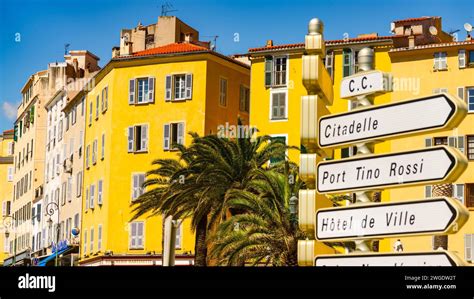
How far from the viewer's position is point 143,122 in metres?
77.0

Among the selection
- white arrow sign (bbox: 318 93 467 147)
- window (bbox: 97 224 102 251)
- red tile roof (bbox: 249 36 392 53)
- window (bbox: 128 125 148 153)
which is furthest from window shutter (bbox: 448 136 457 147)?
white arrow sign (bbox: 318 93 467 147)

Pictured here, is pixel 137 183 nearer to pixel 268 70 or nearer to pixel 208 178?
pixel 268 70

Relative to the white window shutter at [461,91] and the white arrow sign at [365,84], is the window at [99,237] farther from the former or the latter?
the white arrow sign at [365,84]

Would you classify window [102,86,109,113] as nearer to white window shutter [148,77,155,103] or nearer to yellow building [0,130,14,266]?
white window shutter [148,77,155,103]

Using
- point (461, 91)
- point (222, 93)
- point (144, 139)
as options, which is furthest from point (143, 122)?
point (461, 91)

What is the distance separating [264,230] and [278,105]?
30689 mm

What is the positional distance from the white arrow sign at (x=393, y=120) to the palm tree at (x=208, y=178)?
3761 centimetres

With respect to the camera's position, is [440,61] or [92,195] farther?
[92,195]

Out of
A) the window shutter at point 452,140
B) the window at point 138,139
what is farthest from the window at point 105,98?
the window shutter at point 452,140

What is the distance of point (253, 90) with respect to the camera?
232ft
